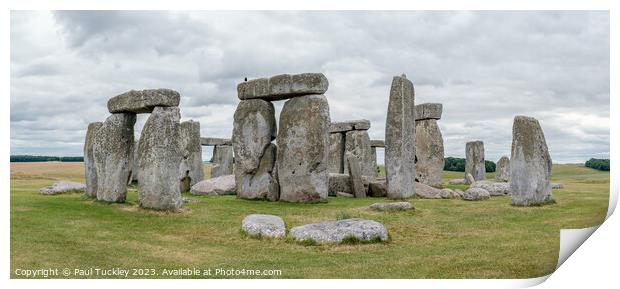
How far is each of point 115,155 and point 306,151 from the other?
5.54m

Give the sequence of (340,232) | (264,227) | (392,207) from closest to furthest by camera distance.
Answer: (340,232) < (264,227) < (392,207)

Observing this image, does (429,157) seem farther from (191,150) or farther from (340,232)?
(340,232)

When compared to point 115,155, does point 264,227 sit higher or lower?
lower

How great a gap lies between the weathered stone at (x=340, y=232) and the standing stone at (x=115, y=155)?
6.46 m

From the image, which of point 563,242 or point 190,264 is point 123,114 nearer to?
point 190,264

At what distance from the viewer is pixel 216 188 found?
20.8 metres

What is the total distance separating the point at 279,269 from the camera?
933 centimetres

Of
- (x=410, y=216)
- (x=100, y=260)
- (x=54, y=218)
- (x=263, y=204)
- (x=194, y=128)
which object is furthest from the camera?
(x=194, y=128)

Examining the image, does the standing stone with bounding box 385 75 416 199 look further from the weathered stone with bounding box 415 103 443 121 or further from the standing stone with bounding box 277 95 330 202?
the weathered stone with bounding box 415 103 443 121

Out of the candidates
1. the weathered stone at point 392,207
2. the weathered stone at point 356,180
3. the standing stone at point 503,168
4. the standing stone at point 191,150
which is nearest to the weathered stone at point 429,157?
the standing stone at point 503,168

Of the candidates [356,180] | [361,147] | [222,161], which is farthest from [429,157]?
[222,161]

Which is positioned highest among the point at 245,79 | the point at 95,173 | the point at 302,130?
the point at 245,79

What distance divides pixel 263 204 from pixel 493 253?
334 inches

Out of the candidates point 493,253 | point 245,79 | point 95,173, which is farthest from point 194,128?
point 493,253
